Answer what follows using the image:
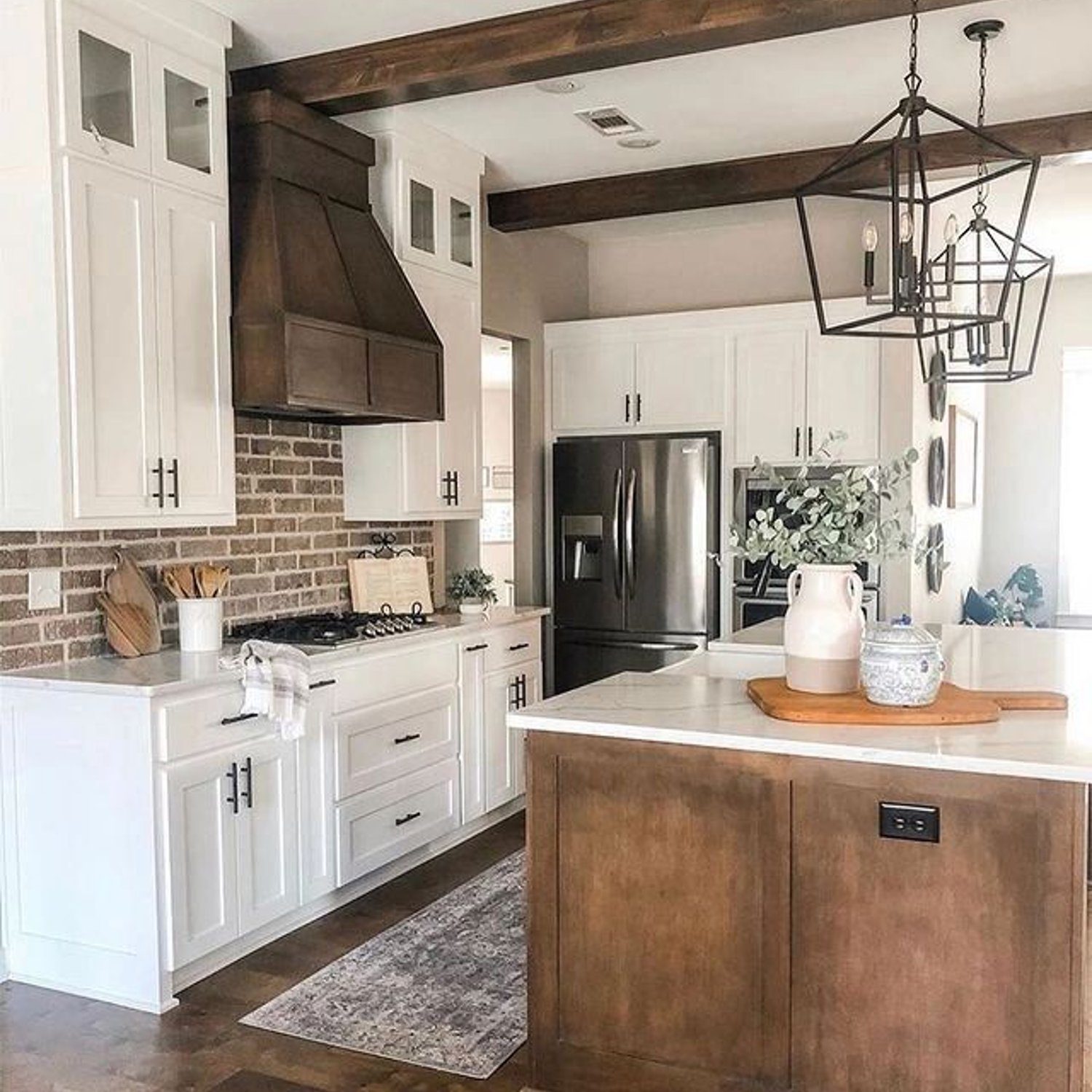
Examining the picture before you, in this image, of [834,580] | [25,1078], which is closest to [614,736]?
[834,580]

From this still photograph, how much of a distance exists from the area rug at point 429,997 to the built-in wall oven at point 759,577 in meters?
2.27

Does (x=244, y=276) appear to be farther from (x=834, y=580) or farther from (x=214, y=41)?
(x=834, y=580)

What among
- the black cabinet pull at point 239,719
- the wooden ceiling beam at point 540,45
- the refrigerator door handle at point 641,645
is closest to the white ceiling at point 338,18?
the wooden ceiling beam at point 540,45

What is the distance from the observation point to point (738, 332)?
5.72 m

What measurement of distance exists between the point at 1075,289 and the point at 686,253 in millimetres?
3437

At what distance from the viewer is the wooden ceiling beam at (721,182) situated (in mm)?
4504

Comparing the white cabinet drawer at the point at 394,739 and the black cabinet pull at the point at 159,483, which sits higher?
the black cabinet pull at the point at 159,483

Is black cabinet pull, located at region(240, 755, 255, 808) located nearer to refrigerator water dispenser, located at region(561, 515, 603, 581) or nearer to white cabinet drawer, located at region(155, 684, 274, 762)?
white cabinet drawer, located at region(155, 684, 274, 762)

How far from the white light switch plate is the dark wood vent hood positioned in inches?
31.7

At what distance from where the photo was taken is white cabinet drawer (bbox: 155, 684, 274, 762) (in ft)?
A: 10.1

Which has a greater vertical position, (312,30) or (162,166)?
(312,30)

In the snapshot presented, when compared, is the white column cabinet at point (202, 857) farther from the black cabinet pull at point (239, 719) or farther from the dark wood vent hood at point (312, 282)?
the dark wood vent hood at point (312, 282)

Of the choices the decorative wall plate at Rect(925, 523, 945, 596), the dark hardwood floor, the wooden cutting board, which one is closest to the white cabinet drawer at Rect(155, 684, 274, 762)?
the dark hardwood floor

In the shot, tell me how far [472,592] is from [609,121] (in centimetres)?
204
